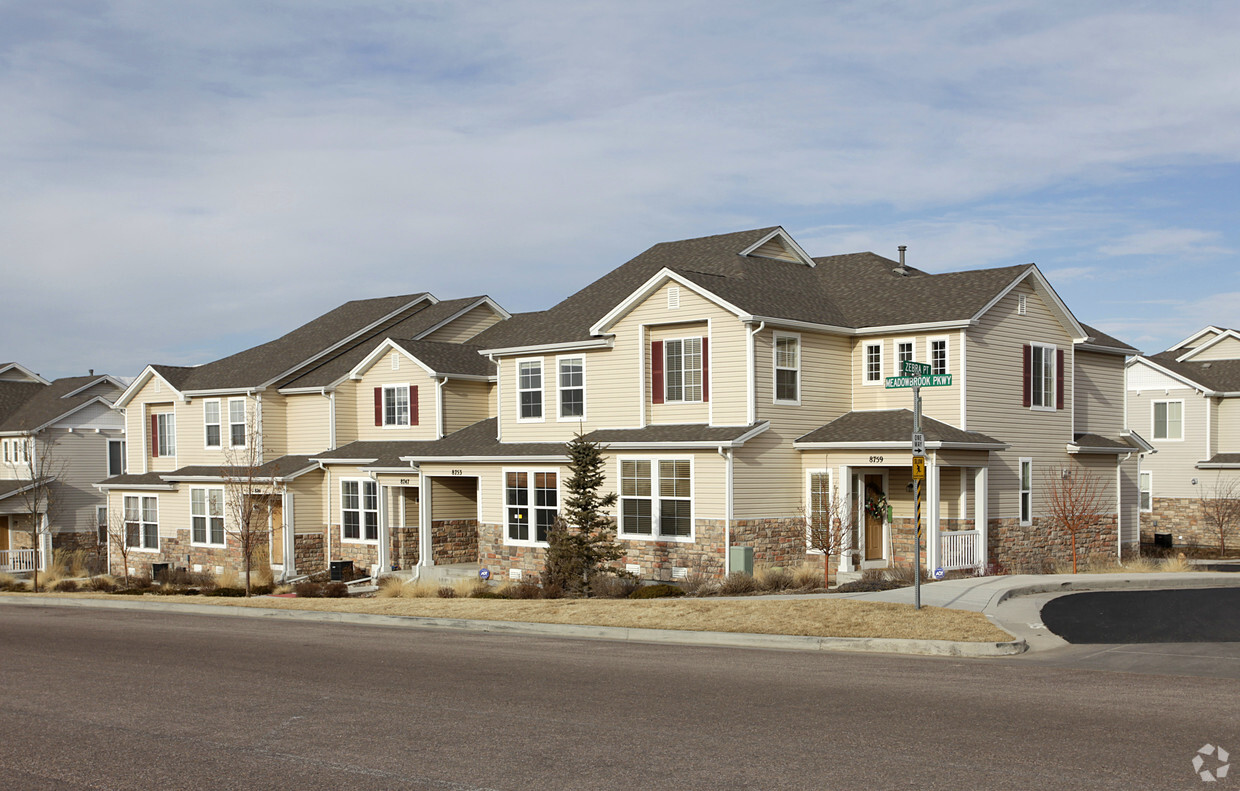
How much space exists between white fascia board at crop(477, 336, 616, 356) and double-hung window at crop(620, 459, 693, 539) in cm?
331

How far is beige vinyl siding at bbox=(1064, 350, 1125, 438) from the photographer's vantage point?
30.8 meters

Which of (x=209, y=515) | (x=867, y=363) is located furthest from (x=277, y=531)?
(x=867, y=363)

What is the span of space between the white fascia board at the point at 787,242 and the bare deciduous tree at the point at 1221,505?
55.4 ft

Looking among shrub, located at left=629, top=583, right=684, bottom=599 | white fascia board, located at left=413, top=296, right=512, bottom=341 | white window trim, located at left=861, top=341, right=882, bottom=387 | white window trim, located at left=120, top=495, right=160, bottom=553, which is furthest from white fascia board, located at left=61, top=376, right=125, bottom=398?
white window trim, located at left=861, top=341, right=882, bottom=387

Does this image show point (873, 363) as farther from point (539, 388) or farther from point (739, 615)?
point (739, 615)

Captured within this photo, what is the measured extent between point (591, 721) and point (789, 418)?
16.7m

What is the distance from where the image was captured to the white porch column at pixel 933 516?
24141mm

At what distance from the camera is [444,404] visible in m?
33.4

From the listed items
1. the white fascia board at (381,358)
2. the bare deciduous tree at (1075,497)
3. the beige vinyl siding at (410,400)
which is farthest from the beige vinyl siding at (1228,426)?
the white fascia board at (381,358)

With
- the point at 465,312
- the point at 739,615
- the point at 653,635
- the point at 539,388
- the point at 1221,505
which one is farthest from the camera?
the point at 465,312

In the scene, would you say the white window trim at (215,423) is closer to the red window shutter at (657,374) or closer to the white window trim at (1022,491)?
the red window shutter at (657,374)

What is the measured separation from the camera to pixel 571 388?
2892 cm

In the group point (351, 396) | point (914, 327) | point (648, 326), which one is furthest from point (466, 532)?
point (914, 327)

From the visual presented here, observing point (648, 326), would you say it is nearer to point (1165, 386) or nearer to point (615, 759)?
point (615, 759)
